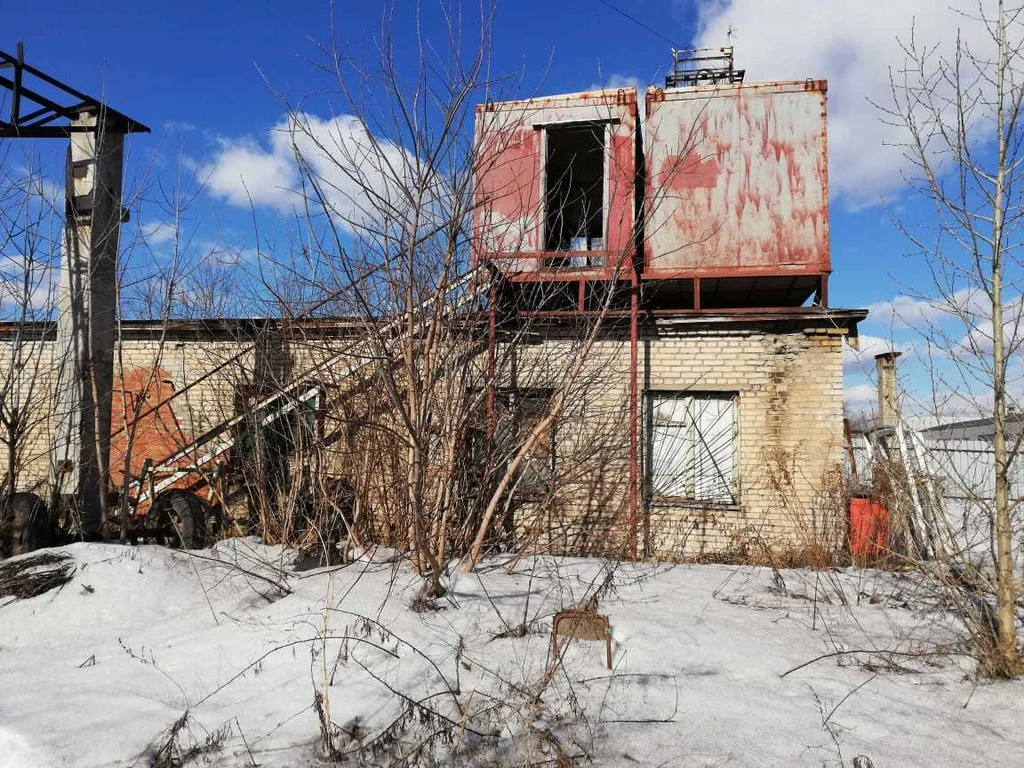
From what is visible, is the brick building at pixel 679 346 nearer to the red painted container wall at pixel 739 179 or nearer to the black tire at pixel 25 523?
the red painted container wall at pixel 739 179

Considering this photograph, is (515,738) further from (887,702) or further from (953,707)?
(953,707)

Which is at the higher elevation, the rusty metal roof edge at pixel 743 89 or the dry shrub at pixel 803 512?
the rusty metal roof edge at pixel 743 89

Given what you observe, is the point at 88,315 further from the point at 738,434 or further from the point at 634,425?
the point at 738,434

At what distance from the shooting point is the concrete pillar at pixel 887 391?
5.01 m

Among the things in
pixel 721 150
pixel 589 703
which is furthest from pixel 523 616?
pixel 721 150

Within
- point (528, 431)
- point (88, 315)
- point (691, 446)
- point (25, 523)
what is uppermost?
point (88, 315)

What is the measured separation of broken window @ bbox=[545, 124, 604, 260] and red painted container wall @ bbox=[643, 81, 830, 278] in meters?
0.90

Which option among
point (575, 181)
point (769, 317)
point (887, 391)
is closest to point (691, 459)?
point (769, 317)

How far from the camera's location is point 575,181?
11.9m

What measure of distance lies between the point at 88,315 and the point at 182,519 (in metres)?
2.38

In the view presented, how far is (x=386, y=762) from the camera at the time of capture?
3.29 meters

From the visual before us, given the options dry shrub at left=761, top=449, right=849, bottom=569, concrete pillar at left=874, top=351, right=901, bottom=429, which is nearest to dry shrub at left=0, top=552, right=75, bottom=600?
concrete pillar at left=874, top=351, right=901, bottom=429

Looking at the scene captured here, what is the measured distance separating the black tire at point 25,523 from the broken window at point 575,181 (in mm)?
5986

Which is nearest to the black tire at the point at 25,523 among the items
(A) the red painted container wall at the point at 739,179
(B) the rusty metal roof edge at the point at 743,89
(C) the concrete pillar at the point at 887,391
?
(A) the red painted container wall at the point at 739,179
